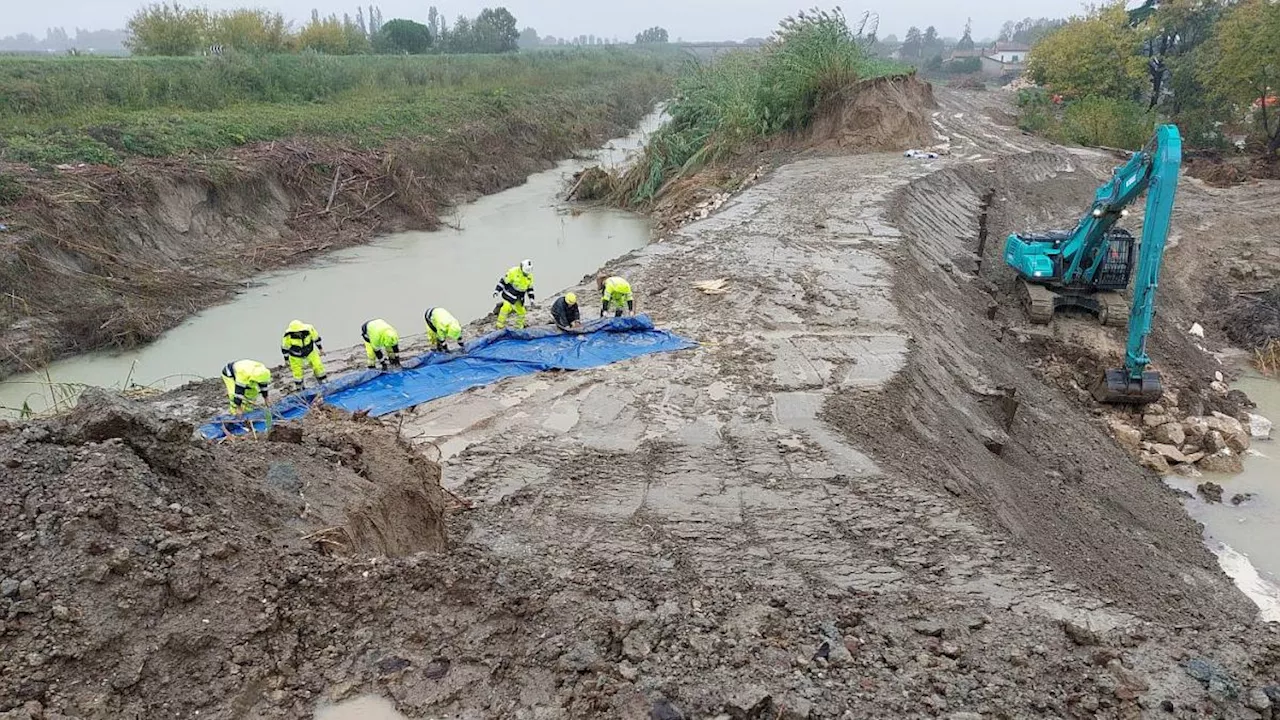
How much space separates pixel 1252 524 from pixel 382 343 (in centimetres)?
924

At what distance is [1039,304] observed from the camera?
11492mm

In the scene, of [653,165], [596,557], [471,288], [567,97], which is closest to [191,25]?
[567,97]

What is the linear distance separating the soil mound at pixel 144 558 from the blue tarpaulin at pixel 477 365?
3327mm

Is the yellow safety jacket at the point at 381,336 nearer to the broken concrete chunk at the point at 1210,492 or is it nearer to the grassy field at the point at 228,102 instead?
the broken concrete chunk at the point at 1210,492

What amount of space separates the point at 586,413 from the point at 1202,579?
5.66 m

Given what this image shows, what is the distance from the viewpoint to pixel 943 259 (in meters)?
13.4

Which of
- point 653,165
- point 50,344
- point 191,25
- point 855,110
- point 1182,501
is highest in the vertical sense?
point 191,25

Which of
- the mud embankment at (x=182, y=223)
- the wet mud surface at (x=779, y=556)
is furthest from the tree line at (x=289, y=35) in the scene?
the wet mud surface at (x=779, y=556)

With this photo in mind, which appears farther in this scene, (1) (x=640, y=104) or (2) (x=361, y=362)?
(1) (x=640, y=104)

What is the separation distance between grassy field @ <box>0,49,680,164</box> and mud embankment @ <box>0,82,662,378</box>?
0.80 meters

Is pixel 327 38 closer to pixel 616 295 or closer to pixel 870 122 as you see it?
pixel 870 122

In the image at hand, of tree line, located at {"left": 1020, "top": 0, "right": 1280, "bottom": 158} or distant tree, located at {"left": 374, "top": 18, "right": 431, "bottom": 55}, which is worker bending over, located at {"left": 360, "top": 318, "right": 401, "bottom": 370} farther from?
distant tree, located at {"left": 374, "top": 18, "right": 431, "bottom": 55}

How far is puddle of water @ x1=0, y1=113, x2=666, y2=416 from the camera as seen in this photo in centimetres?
1045

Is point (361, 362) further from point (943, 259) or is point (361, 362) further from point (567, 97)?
point (567, 97)
